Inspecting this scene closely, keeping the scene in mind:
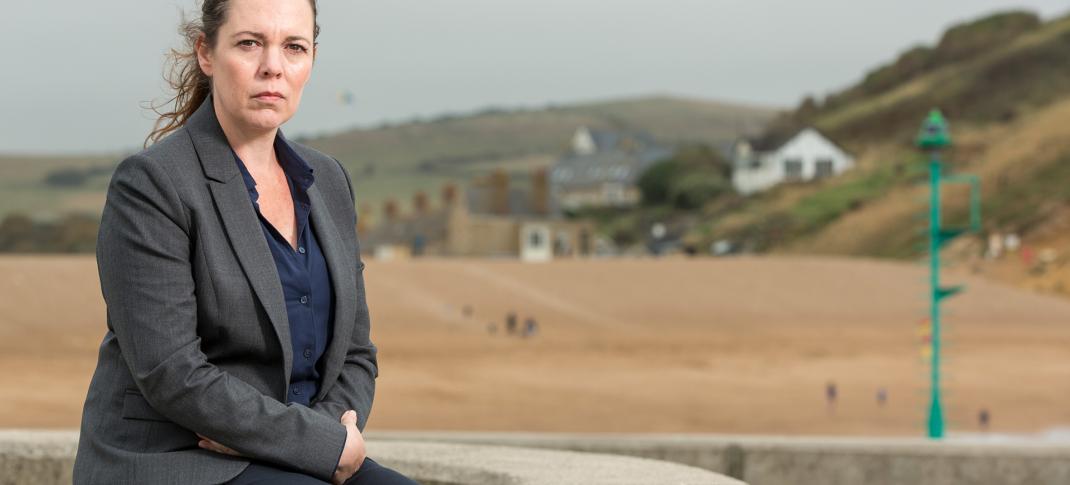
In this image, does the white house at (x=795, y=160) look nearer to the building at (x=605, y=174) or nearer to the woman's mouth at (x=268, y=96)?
the building at (x=605, y=174)

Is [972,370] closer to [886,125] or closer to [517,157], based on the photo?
[886,125]

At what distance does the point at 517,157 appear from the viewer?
424 ft

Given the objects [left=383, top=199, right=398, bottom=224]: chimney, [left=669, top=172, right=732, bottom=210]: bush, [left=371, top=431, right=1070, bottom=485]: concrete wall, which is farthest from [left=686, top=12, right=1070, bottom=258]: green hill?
[left=371, top=431, right=1070, bottom=485]: concrete wall

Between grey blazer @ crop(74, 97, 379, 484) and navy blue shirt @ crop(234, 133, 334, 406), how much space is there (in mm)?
27

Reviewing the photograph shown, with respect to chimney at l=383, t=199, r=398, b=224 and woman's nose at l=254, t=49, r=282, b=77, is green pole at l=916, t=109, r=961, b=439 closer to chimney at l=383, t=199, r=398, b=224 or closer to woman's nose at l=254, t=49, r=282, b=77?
woman's nose at l=254, t=49, r=282, b=77

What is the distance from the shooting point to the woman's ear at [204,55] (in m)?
3.20

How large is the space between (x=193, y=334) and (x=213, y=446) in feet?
0.90

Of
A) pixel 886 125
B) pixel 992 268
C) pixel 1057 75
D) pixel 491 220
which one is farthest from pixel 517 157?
pixel 992 268

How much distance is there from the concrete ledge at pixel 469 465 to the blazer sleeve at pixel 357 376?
2.89ft

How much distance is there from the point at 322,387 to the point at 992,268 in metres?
47.5

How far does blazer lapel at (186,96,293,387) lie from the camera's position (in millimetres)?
3035

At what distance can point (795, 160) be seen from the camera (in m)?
83.2

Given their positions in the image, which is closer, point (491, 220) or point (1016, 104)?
point (491, 220)

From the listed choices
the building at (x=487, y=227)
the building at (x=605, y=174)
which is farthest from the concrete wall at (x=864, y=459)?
the building at (x=605, y=174)
